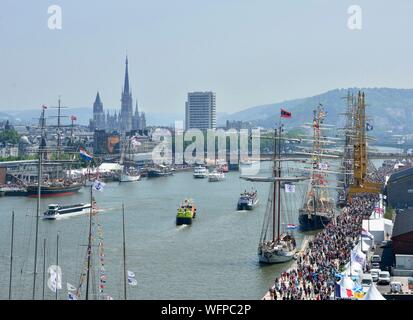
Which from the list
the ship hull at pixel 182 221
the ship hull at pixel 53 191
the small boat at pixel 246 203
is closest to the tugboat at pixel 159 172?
the ship hull at pixel 53 191

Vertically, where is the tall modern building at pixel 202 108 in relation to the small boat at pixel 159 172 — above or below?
above

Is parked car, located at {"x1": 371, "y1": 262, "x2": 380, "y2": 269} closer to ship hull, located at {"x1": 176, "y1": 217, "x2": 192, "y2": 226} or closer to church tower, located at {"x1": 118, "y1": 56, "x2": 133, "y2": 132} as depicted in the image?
ship hull, located at {"x1": 176, "y1": 217, "x2": 192, "y2": 226}

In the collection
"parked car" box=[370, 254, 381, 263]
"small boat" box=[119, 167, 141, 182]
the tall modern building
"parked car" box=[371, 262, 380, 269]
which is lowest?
"small boat" box=[119, 167, 141, 182]

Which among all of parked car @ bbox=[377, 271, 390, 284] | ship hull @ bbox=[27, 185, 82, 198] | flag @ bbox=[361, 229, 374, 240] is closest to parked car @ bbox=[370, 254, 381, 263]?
flag @ bbox=[361, 229, 374, 240]

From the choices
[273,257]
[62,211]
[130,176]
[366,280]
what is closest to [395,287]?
[366,280]

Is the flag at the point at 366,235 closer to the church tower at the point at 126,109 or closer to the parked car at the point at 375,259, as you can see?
the parked car at the point at 375,259
